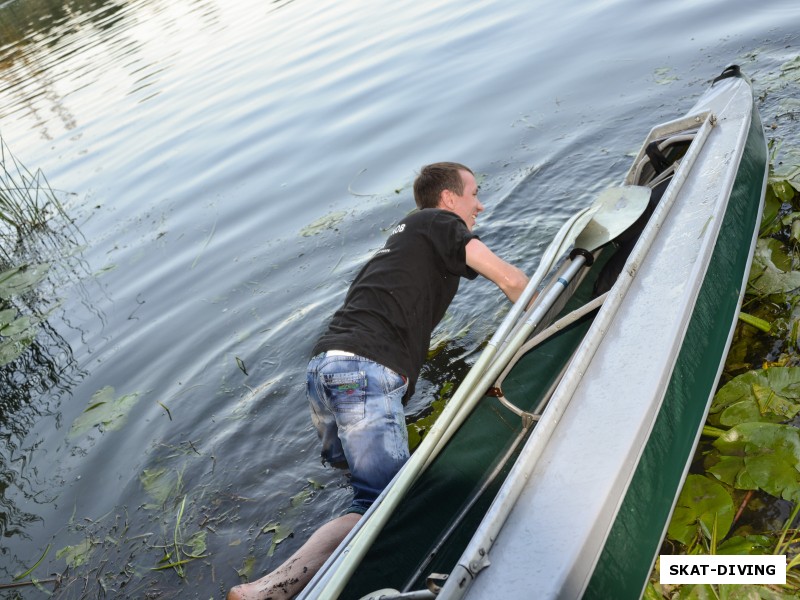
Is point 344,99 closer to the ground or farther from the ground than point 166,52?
closer to the ground

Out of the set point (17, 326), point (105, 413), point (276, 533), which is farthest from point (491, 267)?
point (17, 326)

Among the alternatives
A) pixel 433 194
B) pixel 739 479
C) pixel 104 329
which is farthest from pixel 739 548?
pixel 104 329

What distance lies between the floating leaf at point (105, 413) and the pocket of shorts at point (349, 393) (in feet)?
8.55

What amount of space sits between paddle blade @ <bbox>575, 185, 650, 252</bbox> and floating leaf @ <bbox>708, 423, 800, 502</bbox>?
123 centimetres

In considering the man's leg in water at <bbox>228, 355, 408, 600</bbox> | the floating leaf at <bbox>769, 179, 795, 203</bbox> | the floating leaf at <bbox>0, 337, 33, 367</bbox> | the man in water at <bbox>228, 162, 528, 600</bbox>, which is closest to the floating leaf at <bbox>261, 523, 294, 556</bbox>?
the man in water at <bbox>228, 162, 528, 600</bbox>

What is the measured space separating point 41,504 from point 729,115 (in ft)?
16.3

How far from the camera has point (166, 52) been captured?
1692cm

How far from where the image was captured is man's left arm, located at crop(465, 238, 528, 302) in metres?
3.31

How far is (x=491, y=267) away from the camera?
3.32 meters

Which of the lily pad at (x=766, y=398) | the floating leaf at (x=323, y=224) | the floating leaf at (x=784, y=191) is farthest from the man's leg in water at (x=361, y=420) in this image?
the floating leaf at (x=323, y=224)

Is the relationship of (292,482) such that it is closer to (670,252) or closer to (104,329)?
(670,252)

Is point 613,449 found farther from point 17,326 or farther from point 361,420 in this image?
point 17,326

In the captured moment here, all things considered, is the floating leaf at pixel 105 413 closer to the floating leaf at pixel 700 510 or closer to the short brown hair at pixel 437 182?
the short brown hair at pixel 437 182

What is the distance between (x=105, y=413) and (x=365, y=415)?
299 cm
